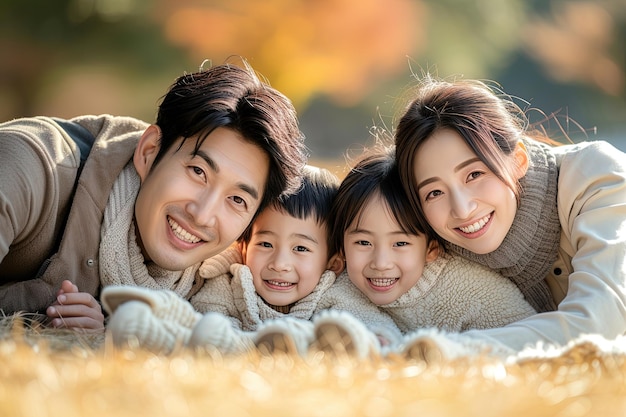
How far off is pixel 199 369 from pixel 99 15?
731 centimetres

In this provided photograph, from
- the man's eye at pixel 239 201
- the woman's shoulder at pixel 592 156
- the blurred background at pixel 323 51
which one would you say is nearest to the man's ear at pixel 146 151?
the man's eye at pixel 239 201

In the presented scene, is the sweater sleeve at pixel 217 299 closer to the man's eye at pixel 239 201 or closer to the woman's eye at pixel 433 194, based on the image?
the man's eye at pixel 239 201

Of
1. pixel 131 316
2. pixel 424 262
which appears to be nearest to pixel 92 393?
pixel 131 316

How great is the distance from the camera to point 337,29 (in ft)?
27.0

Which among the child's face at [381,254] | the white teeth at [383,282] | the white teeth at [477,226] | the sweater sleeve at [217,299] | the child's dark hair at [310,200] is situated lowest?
the sweater sleeve at [217,299]

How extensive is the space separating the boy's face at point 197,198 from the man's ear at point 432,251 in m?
0.67

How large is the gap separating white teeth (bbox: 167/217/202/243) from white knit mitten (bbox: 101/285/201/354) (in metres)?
0.80

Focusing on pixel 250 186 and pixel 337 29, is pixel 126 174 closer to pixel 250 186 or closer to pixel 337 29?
pixel 250 186

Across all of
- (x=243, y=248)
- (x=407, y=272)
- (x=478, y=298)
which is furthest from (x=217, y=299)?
(x=478, y=298)

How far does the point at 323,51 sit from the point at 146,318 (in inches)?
281

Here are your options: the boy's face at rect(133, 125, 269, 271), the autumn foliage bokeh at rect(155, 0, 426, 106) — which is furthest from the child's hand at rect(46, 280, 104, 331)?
the autumn foliage bokeh at rect(155, 0, 426, 106)

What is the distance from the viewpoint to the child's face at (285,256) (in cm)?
263

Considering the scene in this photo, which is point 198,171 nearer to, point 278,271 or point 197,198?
point 197,198

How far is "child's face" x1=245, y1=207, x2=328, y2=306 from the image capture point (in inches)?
104
